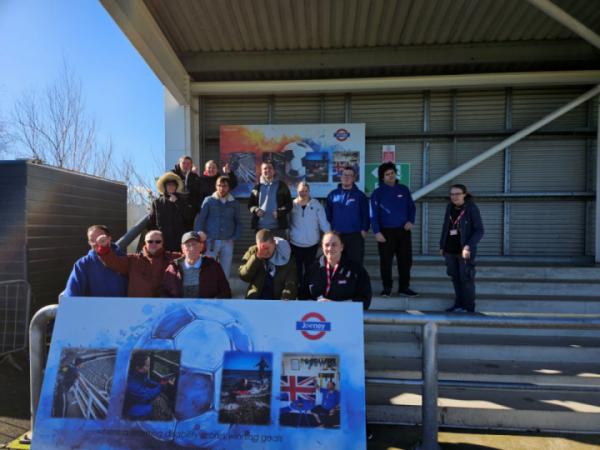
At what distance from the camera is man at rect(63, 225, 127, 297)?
329 centimetres

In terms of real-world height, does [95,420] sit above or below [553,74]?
below

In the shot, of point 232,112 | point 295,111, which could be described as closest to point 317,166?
point 295,111

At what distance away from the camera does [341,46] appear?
6.42 metres

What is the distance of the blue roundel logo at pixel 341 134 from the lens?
700 centimetres

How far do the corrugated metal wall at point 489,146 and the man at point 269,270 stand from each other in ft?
13.2

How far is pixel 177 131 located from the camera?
6.77 m

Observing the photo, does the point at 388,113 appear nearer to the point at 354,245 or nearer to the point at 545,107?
the point at 545,107

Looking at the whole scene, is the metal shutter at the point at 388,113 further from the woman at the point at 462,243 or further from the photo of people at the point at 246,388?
the photo of people at the point at 246,388

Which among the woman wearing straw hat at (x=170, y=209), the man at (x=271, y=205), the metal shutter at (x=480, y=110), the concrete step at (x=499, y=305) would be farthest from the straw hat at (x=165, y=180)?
the metal shutter at (x=480, y=110)

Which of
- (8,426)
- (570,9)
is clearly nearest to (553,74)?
(570,9)

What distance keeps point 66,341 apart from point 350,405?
1.88 meters

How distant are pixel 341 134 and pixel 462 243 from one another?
3.49 m

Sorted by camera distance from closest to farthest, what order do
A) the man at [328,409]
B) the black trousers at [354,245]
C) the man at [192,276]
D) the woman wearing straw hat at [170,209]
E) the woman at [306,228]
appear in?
1. the man at [328,409]
2. the man at [192,276]
3. the woman at [306,228]
4. the black trousers at [354,245]
5. the woman wearing straw hat at [170,209]

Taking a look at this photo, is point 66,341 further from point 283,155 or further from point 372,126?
point 372,126
